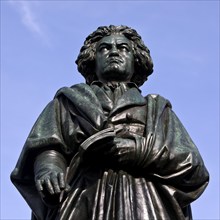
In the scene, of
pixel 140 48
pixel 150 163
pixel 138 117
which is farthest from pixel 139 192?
pixel 140 48

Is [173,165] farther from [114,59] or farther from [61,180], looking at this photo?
[114,59]

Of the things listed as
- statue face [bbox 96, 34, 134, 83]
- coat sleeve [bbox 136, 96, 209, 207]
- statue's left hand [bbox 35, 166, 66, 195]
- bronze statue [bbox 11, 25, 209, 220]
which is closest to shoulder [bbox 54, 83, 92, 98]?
bronze statue [bbox 11, 25, 209, 220]

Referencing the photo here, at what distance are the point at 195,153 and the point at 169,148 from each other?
1.21 feet

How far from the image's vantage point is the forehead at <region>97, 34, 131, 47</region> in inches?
434

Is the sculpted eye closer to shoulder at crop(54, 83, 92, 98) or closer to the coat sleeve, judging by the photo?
shoulder at crop(54, 83, 92, 98)

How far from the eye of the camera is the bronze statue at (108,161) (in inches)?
357

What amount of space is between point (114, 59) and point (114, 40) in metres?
0.33

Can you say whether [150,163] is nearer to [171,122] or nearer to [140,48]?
[171,122]

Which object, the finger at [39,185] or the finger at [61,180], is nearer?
the finger at [61,180]

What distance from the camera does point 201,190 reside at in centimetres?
958

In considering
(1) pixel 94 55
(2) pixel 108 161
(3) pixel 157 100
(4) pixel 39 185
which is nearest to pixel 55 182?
(4) pixel 39 185

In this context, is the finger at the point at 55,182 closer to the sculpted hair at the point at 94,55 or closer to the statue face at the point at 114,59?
the statue face at the point at 114,59

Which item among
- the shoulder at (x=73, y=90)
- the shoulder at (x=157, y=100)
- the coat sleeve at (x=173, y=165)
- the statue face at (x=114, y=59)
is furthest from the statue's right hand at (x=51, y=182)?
the statue face at (x=114, y=59)

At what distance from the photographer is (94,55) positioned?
36.6ft
